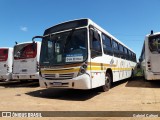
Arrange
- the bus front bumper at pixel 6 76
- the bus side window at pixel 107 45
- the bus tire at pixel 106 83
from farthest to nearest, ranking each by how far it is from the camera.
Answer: the bus front bumper at pixel 6 76, the bus side window at pixel 107 45, the bus tire at pixel 106 83

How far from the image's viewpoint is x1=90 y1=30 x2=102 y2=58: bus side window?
9.34 m

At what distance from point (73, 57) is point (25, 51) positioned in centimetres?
662

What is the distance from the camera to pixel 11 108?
7273 mm

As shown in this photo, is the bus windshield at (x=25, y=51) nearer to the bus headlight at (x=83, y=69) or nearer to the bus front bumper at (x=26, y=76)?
the bus front bumper at (x=26, y=76)

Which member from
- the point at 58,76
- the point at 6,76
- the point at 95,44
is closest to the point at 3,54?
the point at 6,76

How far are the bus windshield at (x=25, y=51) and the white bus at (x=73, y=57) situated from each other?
166 inches

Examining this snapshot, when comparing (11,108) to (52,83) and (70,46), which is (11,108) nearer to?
(52,83)

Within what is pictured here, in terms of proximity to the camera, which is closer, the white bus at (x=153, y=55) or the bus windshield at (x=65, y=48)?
the bus windshield at (x=65, y=48)

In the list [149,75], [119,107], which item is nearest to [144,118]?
[119,107]

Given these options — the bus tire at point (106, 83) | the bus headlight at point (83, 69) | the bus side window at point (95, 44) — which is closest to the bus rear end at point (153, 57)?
the bus tire at point (106, 83)

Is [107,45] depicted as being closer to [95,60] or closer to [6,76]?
[95,60]

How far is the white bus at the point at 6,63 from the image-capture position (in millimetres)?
15920

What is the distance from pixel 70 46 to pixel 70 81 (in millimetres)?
1409

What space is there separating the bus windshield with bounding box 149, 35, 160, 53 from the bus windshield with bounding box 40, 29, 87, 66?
17.5 ft
